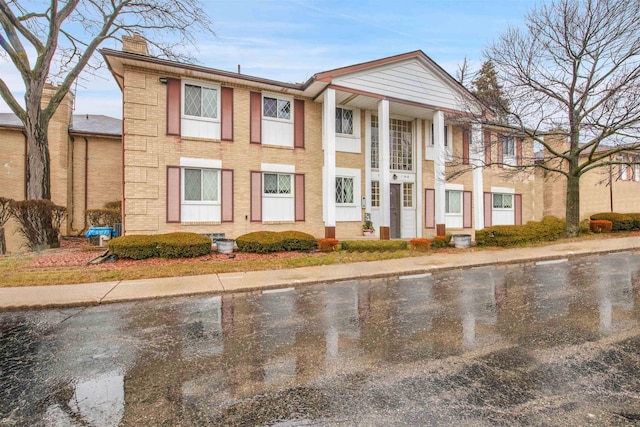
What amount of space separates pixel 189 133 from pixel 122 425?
11938 mm

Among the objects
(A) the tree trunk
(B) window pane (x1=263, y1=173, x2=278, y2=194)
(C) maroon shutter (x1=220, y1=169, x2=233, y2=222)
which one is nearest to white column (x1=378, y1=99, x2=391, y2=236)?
(B) window pane (x1=263, y1=173, x2=278, y2=194)

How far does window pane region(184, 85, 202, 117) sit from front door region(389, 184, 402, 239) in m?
9.64

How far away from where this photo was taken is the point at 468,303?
593 cm

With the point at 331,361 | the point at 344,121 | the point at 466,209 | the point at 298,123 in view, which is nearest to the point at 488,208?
the point at 466,209

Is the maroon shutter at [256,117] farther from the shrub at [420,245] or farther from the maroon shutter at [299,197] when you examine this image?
the shrub at [420,245]

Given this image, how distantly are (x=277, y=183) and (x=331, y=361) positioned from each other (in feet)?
37.2

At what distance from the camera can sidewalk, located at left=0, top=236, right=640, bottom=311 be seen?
6.43 meters

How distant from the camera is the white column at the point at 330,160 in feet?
45.0

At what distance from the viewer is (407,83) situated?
1552 cm

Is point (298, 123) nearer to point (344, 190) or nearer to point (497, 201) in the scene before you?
point (344, 190)

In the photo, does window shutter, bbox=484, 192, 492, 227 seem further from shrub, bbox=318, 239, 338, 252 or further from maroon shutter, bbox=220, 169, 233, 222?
maroon shutter, bbox=220, 169, 233, 222

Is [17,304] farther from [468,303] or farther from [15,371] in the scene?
[468,303]

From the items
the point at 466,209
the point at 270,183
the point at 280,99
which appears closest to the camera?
the point at 270,183

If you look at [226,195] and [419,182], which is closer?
[226,195]
